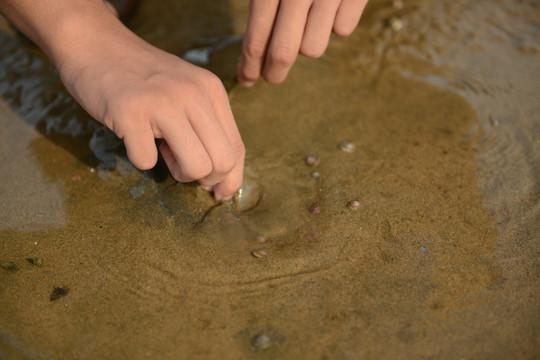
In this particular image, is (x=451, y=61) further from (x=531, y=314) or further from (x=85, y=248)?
(x=85, y=248)

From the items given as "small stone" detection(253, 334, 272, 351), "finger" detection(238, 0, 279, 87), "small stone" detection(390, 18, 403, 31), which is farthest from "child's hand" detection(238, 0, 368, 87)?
"small stone" detection(253, 334, 272, 351)

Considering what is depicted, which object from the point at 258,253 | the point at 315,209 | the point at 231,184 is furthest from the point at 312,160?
the point at 258,253

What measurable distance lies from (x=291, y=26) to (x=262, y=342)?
1328 mm

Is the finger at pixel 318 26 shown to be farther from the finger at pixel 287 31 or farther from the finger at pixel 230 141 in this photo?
the finger at pixel 230 141

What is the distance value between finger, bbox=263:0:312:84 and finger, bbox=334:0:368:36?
0.62 feet

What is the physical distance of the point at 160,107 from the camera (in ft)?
5.98

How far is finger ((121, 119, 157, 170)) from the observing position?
5.97ft

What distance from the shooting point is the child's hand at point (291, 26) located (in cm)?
219

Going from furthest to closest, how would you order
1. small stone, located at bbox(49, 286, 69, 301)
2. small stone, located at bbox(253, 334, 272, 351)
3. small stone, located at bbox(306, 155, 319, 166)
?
small stone, located at bbox(306, 155, 319, 166) < small stone, located at bbox(49, 286, 69, 301) < small stone, located at bbox(253, 334, 272, 351)

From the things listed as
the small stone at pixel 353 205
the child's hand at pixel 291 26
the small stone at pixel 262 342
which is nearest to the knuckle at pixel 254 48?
the child's hand at pixel 291 26

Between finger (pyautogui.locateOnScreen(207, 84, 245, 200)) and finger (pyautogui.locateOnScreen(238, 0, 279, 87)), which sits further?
finger (pyautogui.locateOnScreen(238, 0, 279, 87))

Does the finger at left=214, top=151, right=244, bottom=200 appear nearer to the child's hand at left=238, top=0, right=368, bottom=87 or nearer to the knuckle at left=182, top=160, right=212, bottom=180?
the knuckle at left=182, top=160, right=212, bottom=180

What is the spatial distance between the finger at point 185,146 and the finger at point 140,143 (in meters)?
0.05

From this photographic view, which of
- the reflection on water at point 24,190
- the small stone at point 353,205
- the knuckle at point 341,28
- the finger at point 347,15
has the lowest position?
the reflection on water at point 24,190
